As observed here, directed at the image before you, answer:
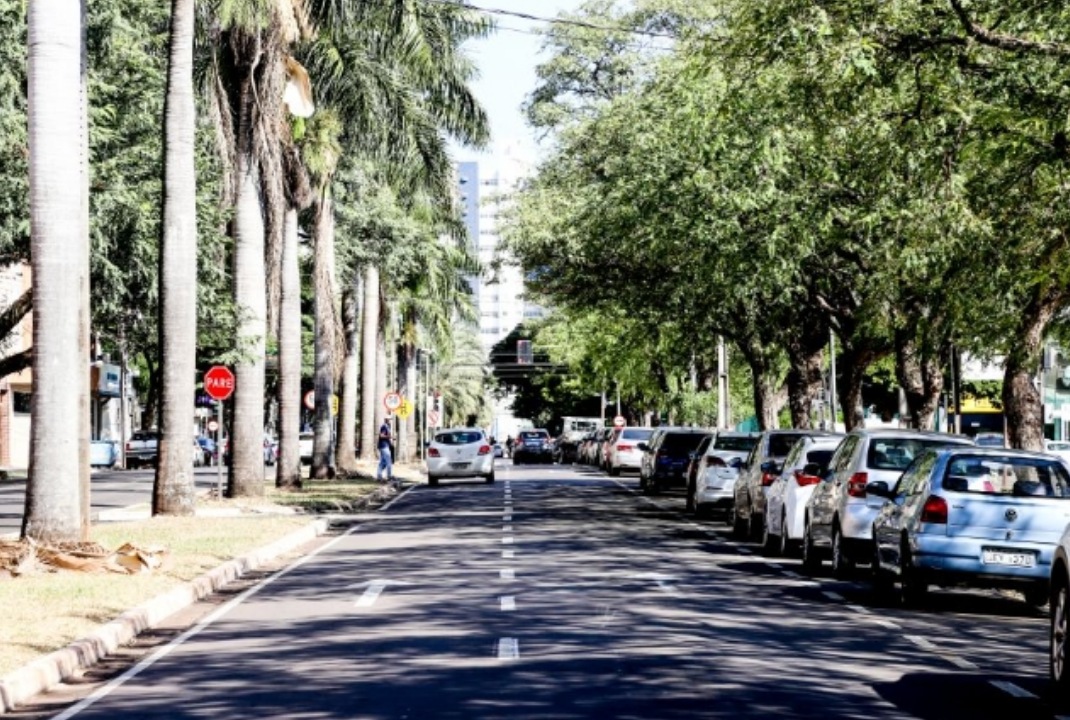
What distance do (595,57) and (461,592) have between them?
46567 mm

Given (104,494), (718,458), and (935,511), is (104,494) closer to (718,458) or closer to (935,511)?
(718,458)

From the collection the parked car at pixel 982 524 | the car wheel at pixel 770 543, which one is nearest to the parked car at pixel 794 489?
the car wheel at pixel 770 543

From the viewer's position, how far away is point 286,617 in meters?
16.1

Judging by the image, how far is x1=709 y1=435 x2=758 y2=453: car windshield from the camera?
34656mm

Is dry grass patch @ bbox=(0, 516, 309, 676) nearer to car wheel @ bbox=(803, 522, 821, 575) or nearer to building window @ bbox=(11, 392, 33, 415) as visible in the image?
car wheel @ bbox=(803, 522, 821, 575)

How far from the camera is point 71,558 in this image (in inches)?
770

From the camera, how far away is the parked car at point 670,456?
43750 mm

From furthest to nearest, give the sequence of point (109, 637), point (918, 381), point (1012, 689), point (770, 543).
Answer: point (918, 381) < point (770, 543) < point (109, 637) < point (1012, 689)

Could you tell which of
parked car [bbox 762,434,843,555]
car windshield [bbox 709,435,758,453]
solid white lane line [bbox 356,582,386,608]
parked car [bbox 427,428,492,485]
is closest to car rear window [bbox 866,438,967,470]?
parked car [bbox 762,434,843,555]

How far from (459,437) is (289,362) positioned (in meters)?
11.9

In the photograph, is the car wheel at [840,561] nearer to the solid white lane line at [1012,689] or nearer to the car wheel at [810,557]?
the car wheel at [810,557]

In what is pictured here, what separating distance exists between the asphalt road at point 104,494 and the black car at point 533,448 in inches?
1192

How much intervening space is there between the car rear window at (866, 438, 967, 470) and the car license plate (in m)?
3.90

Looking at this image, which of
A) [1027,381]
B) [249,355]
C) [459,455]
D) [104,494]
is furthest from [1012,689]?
[459,455]
